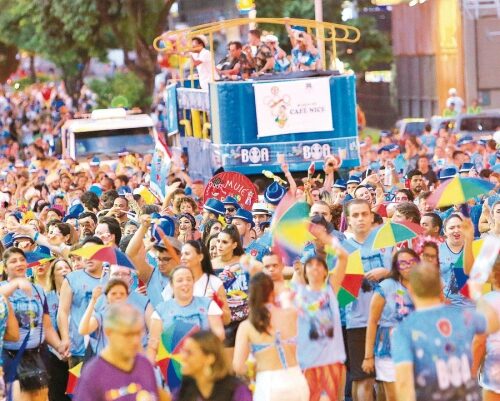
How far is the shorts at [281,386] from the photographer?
394 inches

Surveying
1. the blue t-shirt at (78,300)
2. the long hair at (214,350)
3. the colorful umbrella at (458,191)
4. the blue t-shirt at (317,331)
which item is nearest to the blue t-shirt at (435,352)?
the long hair at (214,350)

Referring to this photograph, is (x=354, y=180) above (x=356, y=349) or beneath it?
above

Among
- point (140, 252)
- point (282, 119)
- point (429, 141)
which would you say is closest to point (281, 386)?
point (140, 252)

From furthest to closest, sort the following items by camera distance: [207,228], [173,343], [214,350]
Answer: [207,228]
[173,343]
[214,350]

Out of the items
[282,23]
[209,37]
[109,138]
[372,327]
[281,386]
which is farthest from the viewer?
[109,138]

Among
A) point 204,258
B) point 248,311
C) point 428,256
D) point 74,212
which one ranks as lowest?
point 248,311

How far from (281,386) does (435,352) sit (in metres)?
1.39

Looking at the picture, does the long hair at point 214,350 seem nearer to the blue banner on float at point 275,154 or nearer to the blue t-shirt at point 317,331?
the blue t-shirt at point 317,331

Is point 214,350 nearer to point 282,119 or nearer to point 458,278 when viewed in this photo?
→ point 458,278

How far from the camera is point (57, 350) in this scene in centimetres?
1220

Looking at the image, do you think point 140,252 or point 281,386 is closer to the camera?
point 281,386

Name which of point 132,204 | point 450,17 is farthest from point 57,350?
point 450,17

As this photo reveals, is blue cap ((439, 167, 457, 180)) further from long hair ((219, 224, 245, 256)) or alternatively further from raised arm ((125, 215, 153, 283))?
raised arm ((125, 215, 153, 283))

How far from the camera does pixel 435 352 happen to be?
8.96 m
